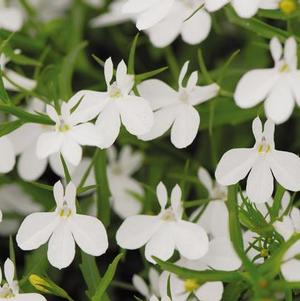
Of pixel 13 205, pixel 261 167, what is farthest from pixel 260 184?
pixel 13 205

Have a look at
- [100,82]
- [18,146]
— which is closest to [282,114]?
A: [18,146]

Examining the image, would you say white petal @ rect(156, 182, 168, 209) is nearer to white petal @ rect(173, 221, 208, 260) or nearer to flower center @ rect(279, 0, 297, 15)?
white petal @ rect(173, 221, 208, 260)

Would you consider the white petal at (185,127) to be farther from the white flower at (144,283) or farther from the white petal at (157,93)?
the white flower at (144,283)

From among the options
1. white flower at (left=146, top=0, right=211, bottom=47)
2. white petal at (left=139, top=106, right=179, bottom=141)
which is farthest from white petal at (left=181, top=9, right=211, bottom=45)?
white petal at (left=139, top=106, right=179, bottom=141)

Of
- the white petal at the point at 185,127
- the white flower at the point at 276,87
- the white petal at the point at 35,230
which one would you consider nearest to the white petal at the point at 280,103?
the white flower at the point at 276,87

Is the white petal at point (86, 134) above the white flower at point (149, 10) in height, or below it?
below

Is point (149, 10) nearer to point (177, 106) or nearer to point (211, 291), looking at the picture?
point (177, 106)
